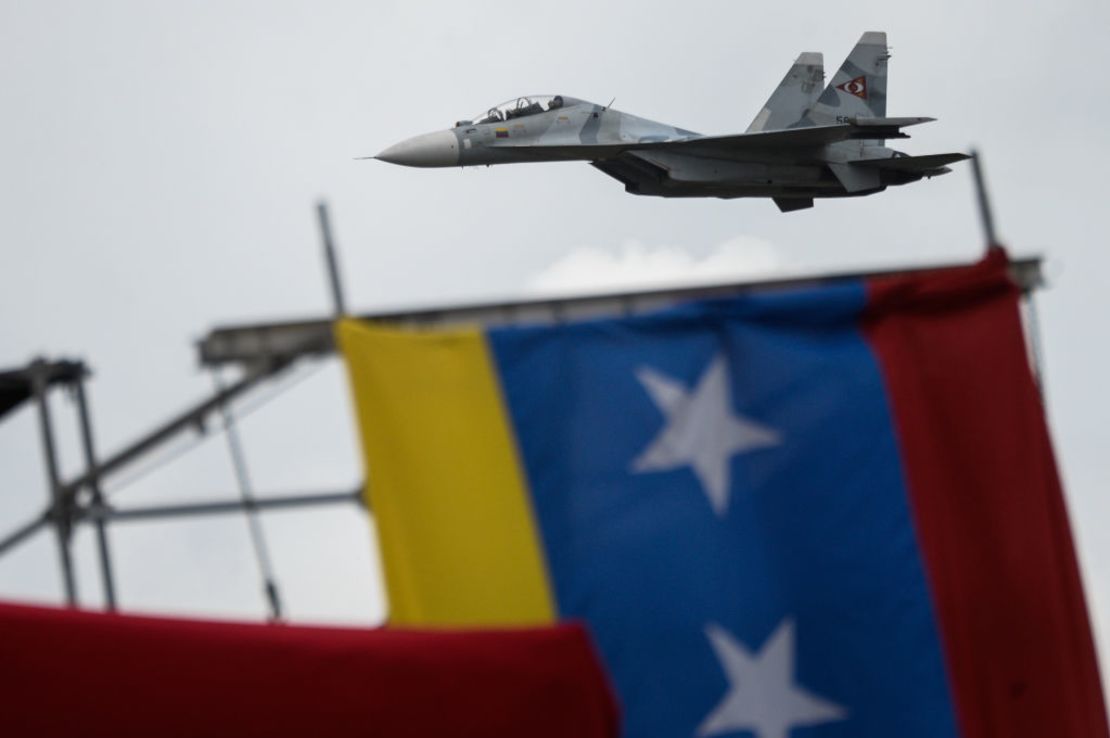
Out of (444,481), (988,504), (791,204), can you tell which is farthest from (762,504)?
(791,204)

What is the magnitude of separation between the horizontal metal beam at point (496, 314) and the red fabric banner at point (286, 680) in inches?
72.7

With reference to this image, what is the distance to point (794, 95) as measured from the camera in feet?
128

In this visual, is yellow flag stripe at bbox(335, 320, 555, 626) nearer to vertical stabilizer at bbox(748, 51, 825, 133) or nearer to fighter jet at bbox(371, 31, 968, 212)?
fighter jet at bbox(371, 31, 968, 212)

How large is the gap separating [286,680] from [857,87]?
34.1 meters

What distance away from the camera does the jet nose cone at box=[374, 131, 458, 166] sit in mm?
34094

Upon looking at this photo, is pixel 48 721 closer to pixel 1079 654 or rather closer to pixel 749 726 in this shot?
pixel 749 726

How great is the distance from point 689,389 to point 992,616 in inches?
72.8

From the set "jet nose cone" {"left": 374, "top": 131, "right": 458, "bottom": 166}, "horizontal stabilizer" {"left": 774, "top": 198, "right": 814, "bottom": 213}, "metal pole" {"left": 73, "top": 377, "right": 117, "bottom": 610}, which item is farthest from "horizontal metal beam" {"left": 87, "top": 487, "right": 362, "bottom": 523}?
"horizontal stabilizer" {"left": 774, "top": 198, "right": 814, "bottom": 213}

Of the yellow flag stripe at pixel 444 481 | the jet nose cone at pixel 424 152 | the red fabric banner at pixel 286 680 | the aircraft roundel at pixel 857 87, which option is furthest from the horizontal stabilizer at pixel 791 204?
the red fabric banner at pixel 286 680

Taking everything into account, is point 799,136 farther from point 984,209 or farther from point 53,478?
point 53,478

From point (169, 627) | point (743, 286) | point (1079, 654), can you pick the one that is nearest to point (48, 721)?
point (169, 627)

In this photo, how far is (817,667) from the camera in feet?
30.9

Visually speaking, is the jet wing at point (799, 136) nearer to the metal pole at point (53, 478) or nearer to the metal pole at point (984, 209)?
the metal pole at point (984, 209)

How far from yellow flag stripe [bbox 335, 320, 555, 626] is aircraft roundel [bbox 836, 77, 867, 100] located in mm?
31584
